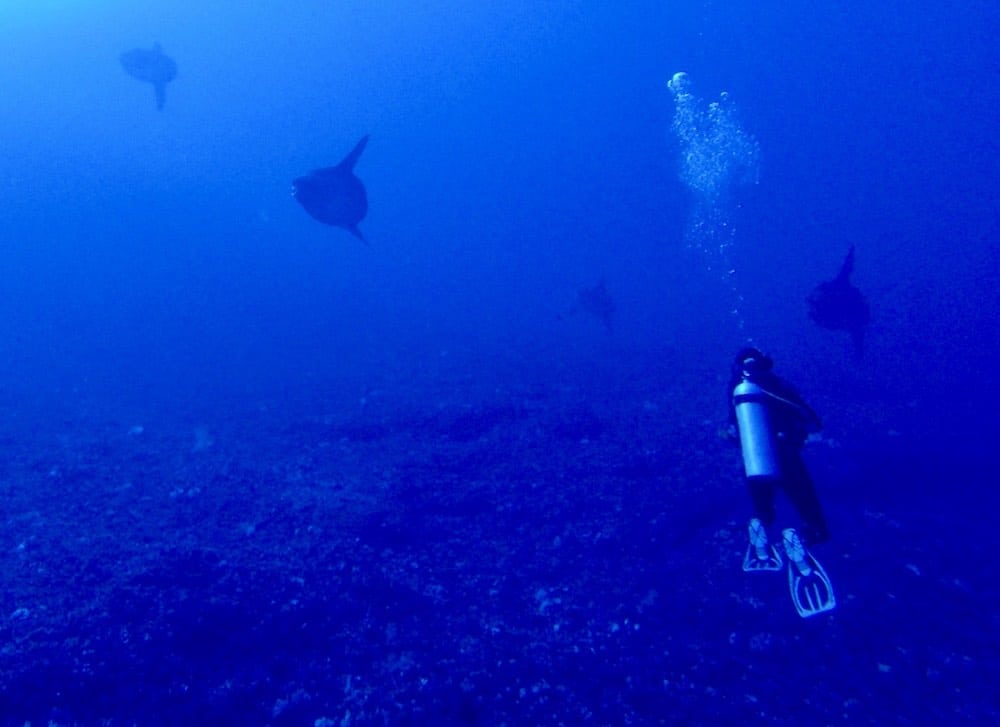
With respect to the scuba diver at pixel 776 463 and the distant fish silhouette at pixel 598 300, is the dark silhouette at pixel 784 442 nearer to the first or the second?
the scuba diver at pixel 776 463

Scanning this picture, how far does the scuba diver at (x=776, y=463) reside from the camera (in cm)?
475

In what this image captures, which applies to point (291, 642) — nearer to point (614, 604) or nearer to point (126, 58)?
point (614, 604)

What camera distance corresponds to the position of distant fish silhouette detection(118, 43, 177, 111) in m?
19.3

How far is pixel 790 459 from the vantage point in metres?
4.90

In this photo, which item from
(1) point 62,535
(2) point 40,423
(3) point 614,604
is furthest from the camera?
(2) point 40,423

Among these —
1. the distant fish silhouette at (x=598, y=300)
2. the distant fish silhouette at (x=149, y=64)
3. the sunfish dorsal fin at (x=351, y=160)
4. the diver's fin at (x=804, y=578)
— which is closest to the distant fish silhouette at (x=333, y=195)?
the sunfish dorsal fin at (x=351, y=160)

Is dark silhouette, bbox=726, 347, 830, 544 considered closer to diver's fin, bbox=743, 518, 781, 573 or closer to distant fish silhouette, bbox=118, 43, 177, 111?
diver's fin, bbox=743, 518, 781, 573

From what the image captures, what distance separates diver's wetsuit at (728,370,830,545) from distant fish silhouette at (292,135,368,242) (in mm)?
8477

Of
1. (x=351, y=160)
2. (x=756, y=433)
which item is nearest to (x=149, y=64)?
(x=351, y=160)

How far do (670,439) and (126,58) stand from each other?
2124cm

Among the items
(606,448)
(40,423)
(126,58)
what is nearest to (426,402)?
(606,448)

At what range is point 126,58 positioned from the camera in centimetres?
1912

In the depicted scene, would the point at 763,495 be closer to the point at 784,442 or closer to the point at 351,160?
the point at 784,442

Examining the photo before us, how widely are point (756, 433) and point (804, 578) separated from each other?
1.47m
